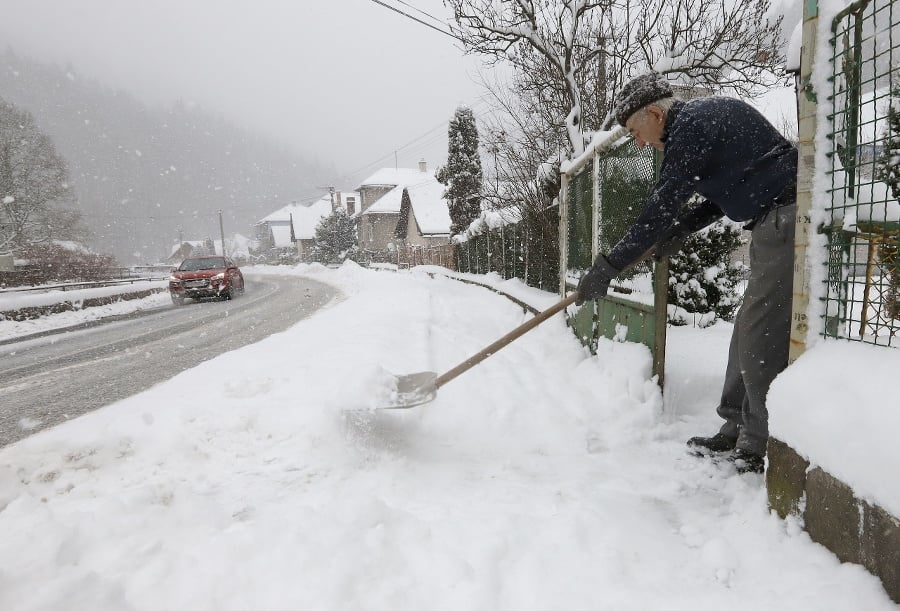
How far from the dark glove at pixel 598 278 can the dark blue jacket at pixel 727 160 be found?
1.42ft

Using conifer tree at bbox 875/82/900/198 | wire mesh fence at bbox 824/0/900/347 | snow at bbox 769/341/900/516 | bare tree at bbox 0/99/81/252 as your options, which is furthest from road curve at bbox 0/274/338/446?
bare tree at bbox 0/99/81/252

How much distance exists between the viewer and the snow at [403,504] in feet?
4.91

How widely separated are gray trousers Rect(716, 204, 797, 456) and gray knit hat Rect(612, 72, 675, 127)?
2.65ft

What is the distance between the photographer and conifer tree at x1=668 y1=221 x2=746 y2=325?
19.0ft

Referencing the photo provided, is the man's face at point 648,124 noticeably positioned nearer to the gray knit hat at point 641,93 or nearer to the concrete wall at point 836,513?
the gray knit hat at point 641,93

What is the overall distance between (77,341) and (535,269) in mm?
8257

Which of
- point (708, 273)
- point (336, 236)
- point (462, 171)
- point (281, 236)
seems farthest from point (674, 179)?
point (281, 236)

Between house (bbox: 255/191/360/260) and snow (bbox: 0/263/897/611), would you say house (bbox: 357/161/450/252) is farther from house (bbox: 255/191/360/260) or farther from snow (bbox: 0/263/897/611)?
snow (bbox: 0/263/897/611)

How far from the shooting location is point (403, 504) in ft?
6.79

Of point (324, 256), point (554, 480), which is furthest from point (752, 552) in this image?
point (324, 256)

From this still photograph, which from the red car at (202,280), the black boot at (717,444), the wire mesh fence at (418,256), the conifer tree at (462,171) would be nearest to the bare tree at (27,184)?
the red car at (202,280)

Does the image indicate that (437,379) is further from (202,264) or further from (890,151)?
(202,264)

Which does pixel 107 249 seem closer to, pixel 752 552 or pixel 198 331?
pixel 198 331

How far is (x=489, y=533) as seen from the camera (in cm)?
183
